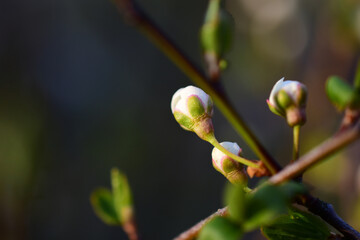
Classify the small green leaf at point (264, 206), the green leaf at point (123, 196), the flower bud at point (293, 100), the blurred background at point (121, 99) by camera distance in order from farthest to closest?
the blurred background at point (121, 99), the green leaf at point (123, 196), the flower bud at point (293, 100), the small green leaf at point (264, 206)

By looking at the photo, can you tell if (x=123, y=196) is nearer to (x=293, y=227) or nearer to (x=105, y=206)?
(x=105, y=206)

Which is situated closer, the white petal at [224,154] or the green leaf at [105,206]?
the white petal at [224,154]

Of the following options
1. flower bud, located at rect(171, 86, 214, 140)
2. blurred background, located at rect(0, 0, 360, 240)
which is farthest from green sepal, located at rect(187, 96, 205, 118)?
blurred background, located at rect(0, 0, 360, 240)

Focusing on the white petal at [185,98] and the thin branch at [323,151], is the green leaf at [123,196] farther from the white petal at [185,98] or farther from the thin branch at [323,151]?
the thin branch at [323,151]

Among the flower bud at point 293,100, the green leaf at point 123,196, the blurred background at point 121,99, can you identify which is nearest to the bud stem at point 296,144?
the flower bud at point 293,100

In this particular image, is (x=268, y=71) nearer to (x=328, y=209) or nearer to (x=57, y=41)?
(x=57, y=41)

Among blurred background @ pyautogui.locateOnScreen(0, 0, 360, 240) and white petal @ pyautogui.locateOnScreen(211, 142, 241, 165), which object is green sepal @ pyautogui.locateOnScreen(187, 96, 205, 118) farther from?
blurred background @ pyautogui.locateOnScreen(0, 0, 360, 240)

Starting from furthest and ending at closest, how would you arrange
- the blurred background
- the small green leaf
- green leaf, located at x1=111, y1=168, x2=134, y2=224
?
the blurred background < green leaf, located at x1=111, y1=168, x2=134, y2=224 < the small green leaf
